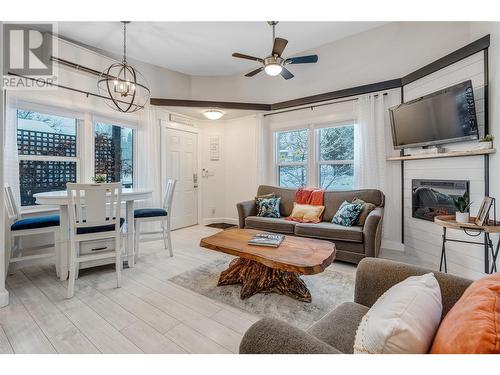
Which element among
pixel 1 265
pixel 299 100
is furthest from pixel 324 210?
pixel 1 265

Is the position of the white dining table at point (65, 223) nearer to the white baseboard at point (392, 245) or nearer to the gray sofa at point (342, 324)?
the gray sofa at point (342, 324)

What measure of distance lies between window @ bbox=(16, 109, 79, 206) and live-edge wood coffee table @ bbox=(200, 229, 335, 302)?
106 inches

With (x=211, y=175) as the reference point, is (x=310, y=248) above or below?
below

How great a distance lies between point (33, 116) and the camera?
320 centimetres

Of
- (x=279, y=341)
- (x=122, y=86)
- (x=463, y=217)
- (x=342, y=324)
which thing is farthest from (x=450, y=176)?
(x=122, y=86)

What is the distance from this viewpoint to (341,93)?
388 cm

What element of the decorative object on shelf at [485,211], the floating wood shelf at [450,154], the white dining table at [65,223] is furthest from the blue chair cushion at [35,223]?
Answer: the floating wood shelf at [450,154]

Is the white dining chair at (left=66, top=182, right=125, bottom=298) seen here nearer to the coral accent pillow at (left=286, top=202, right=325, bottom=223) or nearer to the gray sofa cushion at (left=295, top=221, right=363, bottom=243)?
the gray sofa cushion at (left=295, top=221, right=363, bottom=243)

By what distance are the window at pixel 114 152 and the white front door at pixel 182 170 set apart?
0.59m

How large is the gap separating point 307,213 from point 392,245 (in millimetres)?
1367

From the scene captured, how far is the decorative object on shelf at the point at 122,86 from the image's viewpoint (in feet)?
8.93

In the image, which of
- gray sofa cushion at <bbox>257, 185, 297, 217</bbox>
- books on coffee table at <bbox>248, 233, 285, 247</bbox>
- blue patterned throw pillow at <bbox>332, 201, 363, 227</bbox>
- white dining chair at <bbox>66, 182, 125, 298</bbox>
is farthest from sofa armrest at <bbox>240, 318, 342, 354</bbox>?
gray sofa cushion at <bbox>257, 185, 297, 217</bbox>
